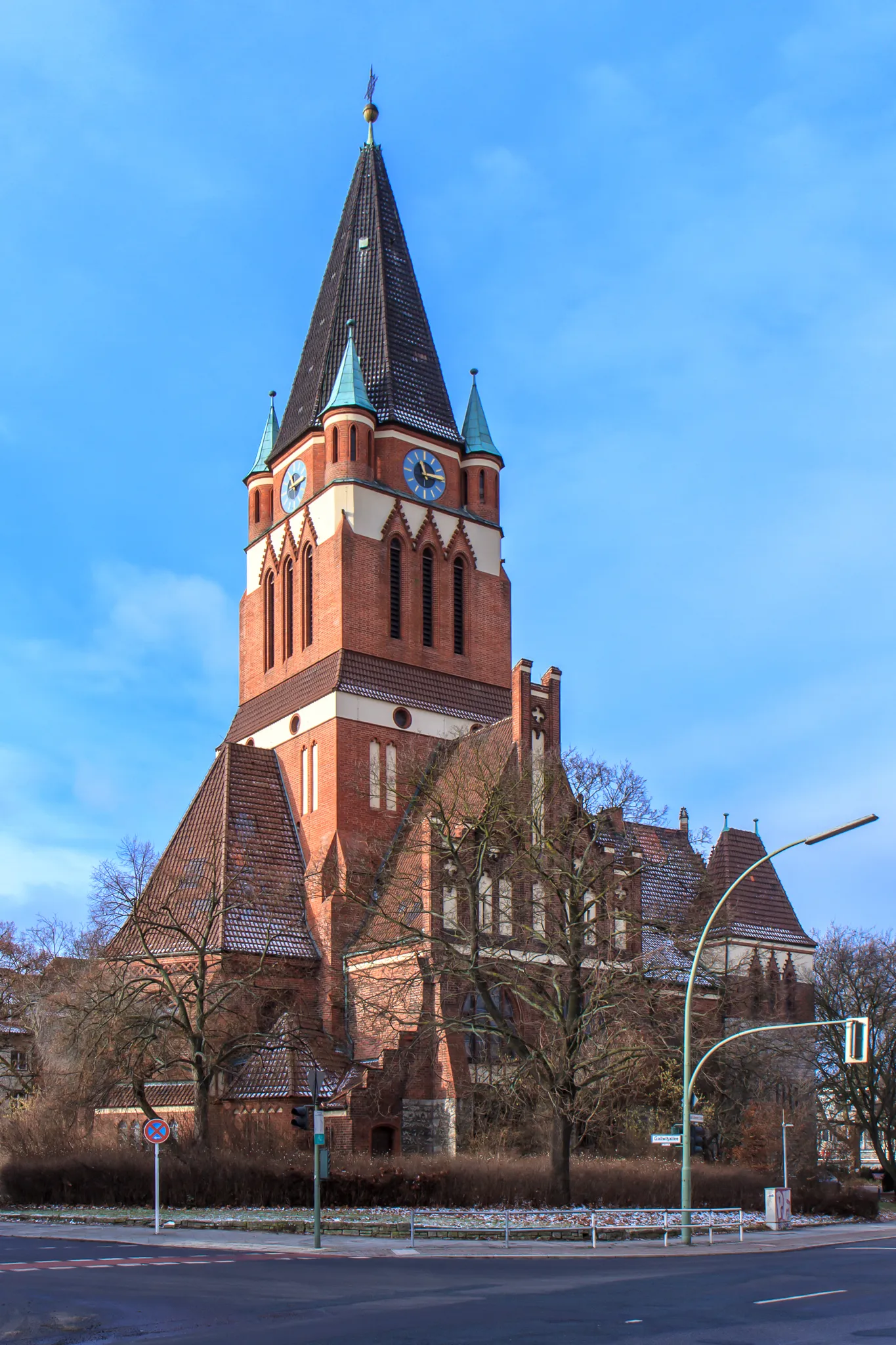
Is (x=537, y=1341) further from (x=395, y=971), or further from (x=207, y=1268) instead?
(x=395, y=971)

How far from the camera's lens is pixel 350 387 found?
5388 centimetres

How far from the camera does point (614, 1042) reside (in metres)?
34.9

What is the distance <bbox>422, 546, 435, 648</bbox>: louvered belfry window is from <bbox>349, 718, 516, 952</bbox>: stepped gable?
14.0 feet

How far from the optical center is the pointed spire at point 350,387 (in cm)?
5356

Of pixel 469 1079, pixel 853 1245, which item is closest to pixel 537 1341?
pixel 853 1245

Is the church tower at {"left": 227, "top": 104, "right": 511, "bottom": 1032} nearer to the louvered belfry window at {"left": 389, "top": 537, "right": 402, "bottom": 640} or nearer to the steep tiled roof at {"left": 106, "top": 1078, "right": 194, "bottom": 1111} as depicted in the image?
the louvered belfry window at {"left": 389, "top": 537, "right": 402, "bottom": 640}

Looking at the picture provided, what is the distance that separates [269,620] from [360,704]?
317 inches

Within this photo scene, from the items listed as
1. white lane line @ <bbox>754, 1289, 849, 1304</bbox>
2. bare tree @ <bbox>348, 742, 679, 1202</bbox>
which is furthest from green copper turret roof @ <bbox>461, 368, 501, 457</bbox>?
white lane line @ <bbox>754, 1289, 849, 1304</bbox>

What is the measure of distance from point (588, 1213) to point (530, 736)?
2097 cm

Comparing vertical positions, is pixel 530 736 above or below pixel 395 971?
above

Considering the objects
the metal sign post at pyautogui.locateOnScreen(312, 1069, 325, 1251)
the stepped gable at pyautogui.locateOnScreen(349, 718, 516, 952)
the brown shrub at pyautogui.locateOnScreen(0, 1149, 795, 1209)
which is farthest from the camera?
the stepped gable at pyautogui.locateOnScreen(349, 718, 516, 952)

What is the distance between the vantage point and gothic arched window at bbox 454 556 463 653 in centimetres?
5428

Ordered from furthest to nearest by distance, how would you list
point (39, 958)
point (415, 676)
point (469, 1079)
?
point (39, 958) < point (415, 676) < point (469, 1079)

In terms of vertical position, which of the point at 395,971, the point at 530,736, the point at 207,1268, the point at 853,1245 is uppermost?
the point at 530,736
